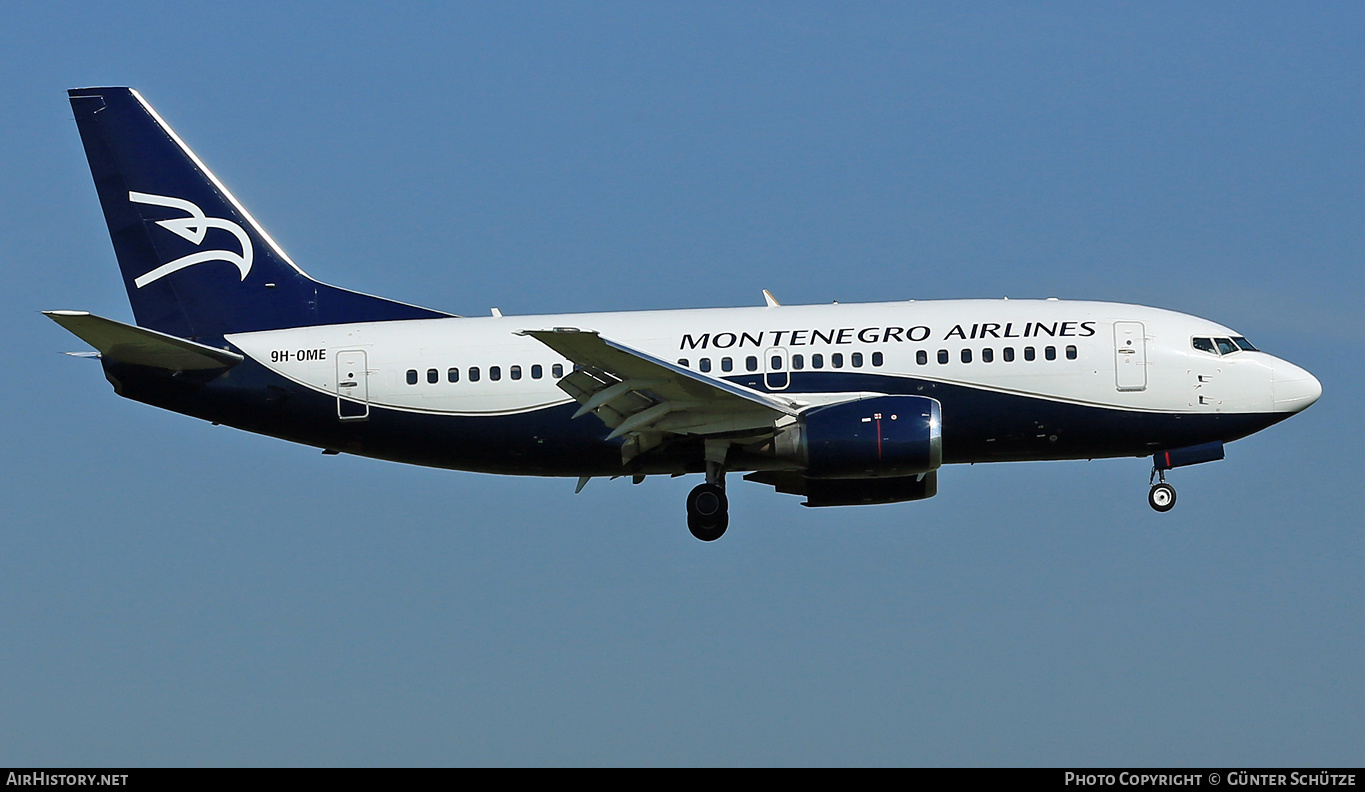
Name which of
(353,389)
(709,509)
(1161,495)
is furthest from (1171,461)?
(353,389)

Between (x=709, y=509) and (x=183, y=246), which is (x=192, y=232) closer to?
(x=183, y=246)

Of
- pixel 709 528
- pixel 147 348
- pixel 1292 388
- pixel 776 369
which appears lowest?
pixel 709 528

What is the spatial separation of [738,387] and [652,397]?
1778mm

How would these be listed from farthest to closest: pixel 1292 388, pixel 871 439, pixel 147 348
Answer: pixel 1292 388 < pixel 147 348 < pixel 871 439

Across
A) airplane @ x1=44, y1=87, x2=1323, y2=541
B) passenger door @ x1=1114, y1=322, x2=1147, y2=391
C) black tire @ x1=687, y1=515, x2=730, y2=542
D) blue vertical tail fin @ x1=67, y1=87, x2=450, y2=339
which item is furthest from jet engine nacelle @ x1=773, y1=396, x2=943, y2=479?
blue vertical tail fin @ x1=67, y1=87, x2=450, y2=339

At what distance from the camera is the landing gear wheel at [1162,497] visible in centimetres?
3747

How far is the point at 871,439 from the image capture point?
34750mm

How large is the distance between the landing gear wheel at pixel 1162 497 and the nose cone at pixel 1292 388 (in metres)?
2.79

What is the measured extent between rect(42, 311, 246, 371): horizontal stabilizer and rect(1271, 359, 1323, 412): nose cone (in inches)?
862

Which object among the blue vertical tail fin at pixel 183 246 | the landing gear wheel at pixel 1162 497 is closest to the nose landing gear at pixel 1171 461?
the landing gear wheel at pixel 1162 497

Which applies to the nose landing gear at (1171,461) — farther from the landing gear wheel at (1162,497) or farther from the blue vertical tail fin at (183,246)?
the blue vertical tail fin at (183,246)

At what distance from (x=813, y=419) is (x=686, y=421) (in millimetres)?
2609

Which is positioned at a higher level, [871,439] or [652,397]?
[652,397]

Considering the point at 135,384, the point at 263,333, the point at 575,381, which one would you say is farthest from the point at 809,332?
the point at 135,384
